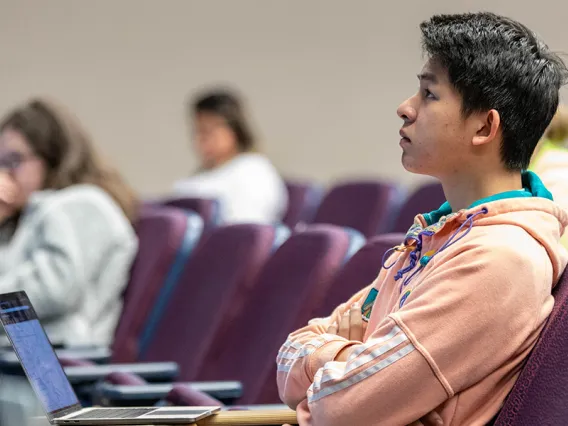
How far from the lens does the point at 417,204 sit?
10.7ft

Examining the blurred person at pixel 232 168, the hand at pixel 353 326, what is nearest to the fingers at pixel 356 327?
the hand at pixel 353 326

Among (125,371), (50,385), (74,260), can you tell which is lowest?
(125,371)

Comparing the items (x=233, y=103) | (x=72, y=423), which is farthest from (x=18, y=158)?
(x=233, y=103)

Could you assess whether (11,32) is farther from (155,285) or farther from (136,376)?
(136,376)

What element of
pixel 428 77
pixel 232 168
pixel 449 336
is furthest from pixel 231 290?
pixel 232 168

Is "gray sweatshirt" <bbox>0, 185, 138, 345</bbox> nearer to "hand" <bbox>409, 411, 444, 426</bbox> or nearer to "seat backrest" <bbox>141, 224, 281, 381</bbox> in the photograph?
"seat backrest" <bbox>141, 224, 281, 381</bbox>

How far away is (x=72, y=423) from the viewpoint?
147 cm

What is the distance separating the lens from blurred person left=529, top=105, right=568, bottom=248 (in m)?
1.88

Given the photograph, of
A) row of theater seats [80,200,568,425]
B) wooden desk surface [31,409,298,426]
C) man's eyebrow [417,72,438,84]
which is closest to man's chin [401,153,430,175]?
man's eyebrow [417,72,438,84]

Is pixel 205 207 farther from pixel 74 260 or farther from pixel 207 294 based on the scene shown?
pixel 207 294

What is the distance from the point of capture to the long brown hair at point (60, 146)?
3111mm

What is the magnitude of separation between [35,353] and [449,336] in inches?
24.6

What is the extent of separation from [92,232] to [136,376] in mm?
685

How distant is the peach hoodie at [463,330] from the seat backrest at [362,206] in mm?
2266
